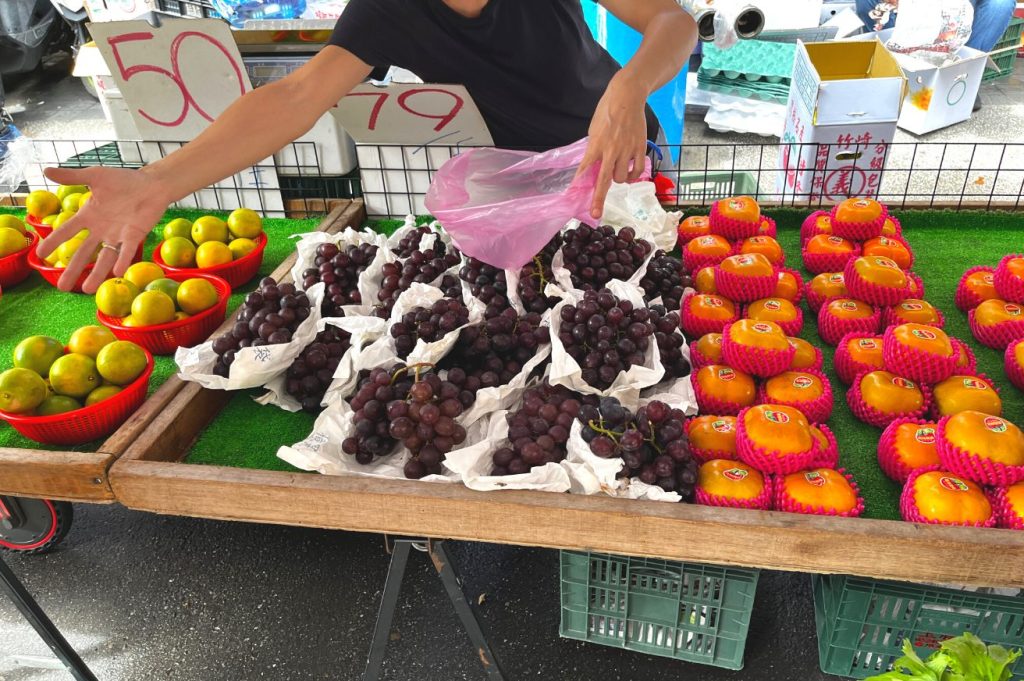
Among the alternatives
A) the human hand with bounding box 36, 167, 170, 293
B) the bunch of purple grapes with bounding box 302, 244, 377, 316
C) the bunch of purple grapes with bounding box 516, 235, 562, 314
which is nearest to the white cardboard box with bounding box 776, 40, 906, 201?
the bunch of purple grapes with bounding box 516, 235, 562, 314

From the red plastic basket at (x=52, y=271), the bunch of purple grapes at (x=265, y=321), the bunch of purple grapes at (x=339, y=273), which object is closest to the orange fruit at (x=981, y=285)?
the bunch of purple grapes at (x=339, y=273)

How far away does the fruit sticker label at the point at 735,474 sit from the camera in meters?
1.31

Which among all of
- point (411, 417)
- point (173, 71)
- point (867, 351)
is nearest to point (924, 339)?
point (867, 351)

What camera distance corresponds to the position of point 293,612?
1986 millimetres

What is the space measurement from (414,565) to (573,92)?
4.77 ft

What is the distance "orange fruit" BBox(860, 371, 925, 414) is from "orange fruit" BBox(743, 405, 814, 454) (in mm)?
212

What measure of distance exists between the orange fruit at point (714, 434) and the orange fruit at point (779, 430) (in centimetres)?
6

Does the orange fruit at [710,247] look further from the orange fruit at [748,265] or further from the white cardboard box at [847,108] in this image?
the white cardboard box at [847,108]

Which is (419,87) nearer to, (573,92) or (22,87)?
(573,92)

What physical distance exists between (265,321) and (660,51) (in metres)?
1.04

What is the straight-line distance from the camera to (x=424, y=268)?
1.82 meters

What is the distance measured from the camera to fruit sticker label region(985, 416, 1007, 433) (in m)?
1.29

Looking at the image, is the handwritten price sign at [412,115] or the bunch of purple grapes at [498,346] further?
the handwritten price sign at [412,115]

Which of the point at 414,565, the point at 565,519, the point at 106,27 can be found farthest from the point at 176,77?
the point at 565,519
